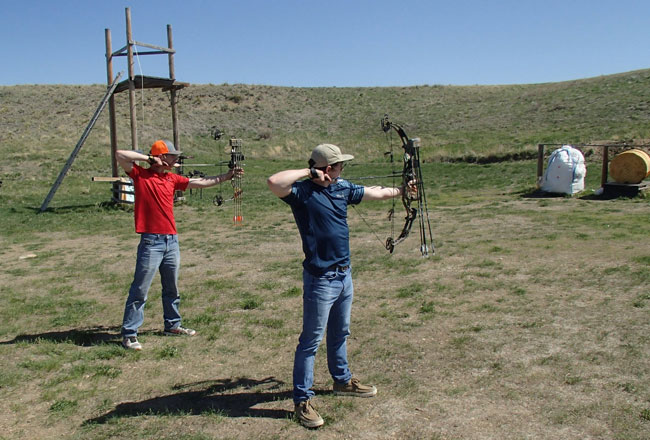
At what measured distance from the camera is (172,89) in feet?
55.3

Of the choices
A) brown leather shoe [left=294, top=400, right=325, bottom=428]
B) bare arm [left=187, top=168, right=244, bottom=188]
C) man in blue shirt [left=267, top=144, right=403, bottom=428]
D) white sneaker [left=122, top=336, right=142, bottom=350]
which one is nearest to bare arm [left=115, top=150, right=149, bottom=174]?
bare arm [left=187, top=168, right=244, bottom=188]

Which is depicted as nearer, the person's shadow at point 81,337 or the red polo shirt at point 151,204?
the red polo shirt at point 151,204

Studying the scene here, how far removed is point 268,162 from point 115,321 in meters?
25.8

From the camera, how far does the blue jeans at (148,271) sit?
551cm

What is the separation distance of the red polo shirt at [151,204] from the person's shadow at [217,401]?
1598 mm

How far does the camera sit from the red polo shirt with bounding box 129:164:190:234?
18.2 ft

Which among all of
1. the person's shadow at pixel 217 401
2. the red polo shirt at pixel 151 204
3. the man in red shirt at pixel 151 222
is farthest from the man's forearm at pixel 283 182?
the red polo shirt at pixel 151 204

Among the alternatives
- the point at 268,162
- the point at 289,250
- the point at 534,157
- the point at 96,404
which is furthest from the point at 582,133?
the point at 96,404

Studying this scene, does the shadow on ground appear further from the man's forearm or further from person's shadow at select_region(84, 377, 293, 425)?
the man's forearm

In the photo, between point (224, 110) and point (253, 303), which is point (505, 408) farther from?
point (224, 110)

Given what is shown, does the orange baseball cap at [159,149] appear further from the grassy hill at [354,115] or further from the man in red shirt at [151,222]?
the grassy hill at [354,115]

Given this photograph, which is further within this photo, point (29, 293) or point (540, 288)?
point (29, 293)

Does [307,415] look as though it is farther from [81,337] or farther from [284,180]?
[81,337]

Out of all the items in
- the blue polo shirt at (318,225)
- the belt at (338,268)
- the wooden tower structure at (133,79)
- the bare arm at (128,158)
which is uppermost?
the wooden tower structure at (133,79)
